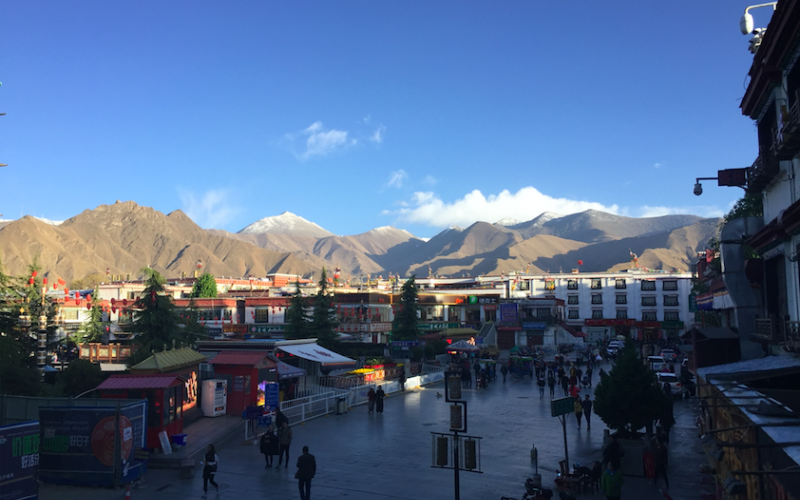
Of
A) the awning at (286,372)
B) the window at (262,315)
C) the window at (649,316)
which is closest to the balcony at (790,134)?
the awning at (286,372)

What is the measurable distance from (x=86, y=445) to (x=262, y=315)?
5825cm

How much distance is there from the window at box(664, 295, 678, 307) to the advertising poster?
8486 centimetres

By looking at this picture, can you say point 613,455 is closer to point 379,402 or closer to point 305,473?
point 305,473

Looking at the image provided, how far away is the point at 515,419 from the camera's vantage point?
25438 millimetres

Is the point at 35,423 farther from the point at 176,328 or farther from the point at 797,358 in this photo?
the point at 176,328

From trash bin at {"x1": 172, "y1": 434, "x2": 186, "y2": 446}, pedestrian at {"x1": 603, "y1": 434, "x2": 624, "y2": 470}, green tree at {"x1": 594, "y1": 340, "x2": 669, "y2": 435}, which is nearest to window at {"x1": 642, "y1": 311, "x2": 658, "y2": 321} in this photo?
green tree at {"x1": 594, "y1": 340, "x2": 669, "y2": 435}

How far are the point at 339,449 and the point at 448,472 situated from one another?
4.60m

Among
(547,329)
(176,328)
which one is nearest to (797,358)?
(176,328)

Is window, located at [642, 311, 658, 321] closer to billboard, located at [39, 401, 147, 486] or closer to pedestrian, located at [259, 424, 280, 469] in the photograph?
pedestrian, located at [259, 424, 280, 469]

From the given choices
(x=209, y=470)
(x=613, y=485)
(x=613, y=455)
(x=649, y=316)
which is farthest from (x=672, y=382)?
(x=649, y=316)

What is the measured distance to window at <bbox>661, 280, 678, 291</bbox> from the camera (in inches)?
3309

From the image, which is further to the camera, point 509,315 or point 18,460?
point 509,315

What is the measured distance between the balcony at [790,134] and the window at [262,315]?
65038 mm

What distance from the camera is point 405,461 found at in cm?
1806
